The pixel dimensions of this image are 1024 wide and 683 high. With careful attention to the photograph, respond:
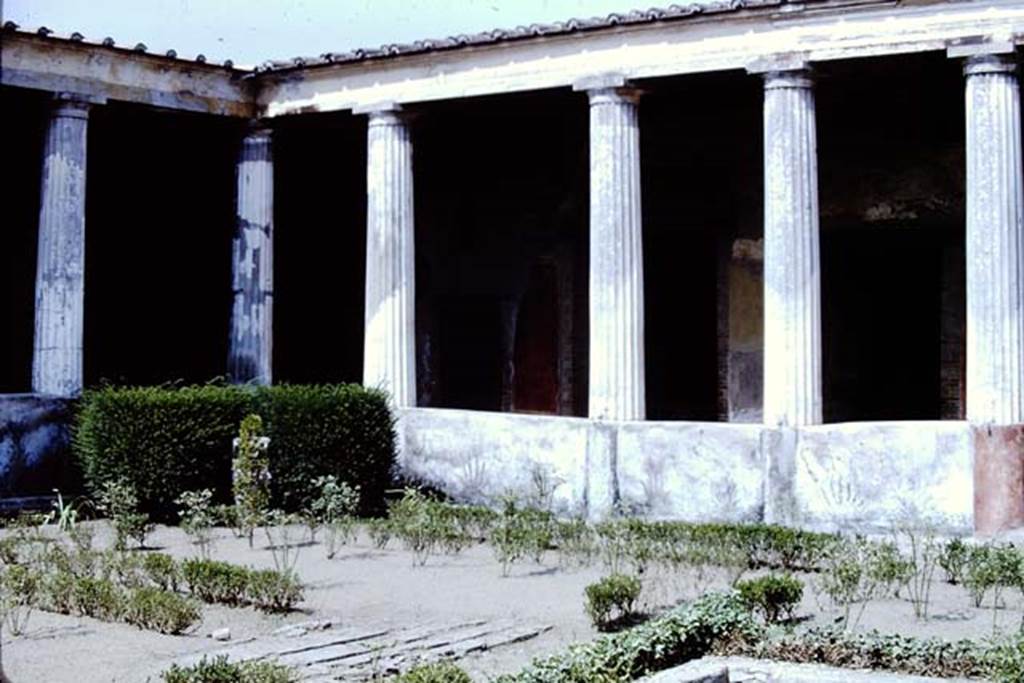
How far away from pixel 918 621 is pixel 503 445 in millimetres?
5327

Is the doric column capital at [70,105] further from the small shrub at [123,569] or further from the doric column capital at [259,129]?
the small shrub at [123,569]

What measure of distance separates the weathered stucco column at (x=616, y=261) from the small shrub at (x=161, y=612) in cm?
537

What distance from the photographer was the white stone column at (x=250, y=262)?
1441 centimetres

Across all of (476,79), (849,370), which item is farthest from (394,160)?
(849,370)

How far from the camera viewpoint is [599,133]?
12.2m

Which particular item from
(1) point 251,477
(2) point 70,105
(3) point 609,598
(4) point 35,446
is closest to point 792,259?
(3) point 609,598

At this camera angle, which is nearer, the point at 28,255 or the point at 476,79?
the point at 476,79

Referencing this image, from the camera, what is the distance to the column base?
33.8ft

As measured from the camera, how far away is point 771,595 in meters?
7.54

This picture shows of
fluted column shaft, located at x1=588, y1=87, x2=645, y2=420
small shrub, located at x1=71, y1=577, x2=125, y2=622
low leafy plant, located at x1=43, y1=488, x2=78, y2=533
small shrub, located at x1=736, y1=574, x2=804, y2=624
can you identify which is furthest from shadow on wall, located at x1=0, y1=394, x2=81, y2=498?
small shrub, located at x1=736, y1=574, x2=804, y2=624

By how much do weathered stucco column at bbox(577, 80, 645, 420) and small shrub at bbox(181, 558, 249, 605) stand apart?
4.64 metres

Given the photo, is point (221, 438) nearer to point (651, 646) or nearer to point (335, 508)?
→ point (335, 508)

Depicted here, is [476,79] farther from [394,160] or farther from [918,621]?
[918,621]

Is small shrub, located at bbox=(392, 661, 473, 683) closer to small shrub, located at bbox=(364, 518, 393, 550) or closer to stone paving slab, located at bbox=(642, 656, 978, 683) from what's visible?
stone paving slab, located at bbox=(642, 656, 978, 683)
